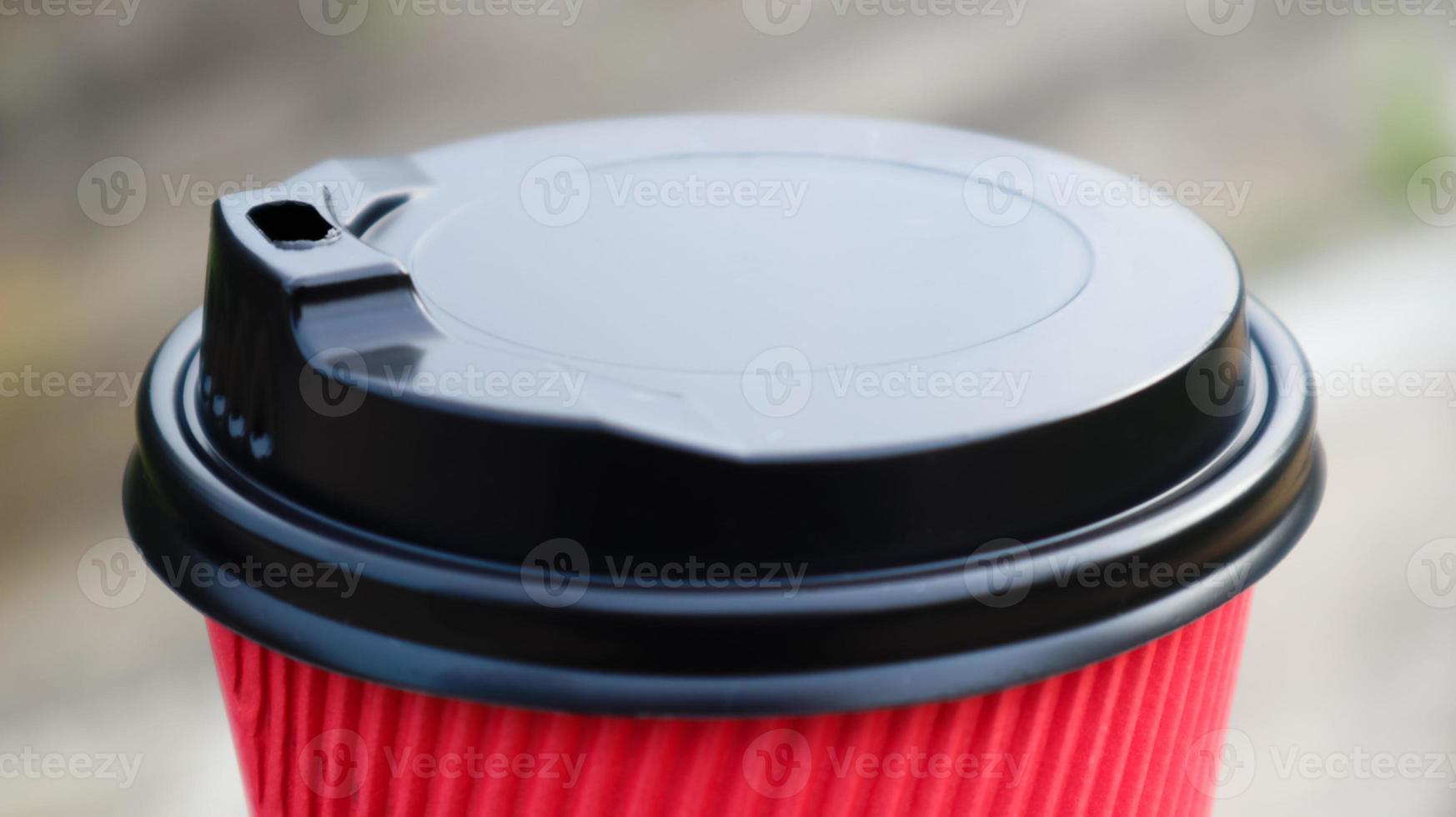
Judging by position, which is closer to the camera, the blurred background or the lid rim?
the lid rim

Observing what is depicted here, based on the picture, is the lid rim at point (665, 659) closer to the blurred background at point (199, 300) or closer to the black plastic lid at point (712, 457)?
the black plastic lid at point (712, 457)

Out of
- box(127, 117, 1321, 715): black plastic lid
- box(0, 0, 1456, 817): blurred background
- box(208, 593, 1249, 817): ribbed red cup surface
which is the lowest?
box(0, 0, 1456, 817): blurred background

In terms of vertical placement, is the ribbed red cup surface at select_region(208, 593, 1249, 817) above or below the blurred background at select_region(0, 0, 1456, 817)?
above

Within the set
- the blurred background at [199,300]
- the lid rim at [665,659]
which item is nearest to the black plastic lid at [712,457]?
the lid rim at [665,659]

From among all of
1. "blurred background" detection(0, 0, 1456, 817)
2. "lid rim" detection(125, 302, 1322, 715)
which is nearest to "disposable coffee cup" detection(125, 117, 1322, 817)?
"lid rim" detection(125, 302, 1322, 715)

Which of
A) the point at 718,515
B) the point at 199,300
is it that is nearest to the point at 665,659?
the point at 718,515

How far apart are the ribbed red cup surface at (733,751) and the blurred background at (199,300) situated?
101cm

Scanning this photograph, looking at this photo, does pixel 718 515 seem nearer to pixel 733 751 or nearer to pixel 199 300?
pixel 733 751

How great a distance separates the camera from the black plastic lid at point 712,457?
72cm

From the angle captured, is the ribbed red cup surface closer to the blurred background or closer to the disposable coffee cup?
the disposable coffee cup

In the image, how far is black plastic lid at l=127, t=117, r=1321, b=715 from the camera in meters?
0.72

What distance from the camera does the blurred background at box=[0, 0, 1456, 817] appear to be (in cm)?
183

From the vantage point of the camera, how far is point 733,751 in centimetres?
77

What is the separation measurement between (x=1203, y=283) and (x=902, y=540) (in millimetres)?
385
